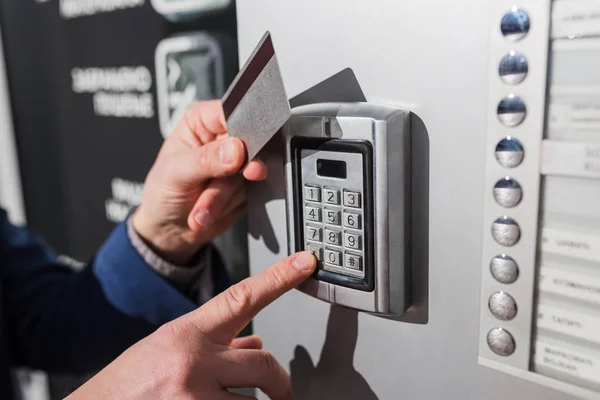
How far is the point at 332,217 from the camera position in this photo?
385 mm

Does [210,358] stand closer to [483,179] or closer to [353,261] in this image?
[353,261]

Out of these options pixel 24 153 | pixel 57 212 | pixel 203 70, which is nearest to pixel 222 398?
pixel 203 70

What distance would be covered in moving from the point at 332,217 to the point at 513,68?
15cm

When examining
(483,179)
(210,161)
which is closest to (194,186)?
(210,161)

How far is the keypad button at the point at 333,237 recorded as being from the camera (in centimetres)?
39

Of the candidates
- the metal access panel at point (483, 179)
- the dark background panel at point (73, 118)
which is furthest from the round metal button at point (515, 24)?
the dark background panel at point (73, 118)

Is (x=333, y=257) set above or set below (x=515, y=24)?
below

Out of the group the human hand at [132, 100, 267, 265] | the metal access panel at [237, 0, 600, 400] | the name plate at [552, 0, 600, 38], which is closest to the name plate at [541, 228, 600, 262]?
the metal access panel at [237, 0, 600, 400]

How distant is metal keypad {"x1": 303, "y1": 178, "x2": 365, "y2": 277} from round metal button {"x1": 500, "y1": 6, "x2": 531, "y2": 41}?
0.44ft

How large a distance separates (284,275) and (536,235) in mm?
177

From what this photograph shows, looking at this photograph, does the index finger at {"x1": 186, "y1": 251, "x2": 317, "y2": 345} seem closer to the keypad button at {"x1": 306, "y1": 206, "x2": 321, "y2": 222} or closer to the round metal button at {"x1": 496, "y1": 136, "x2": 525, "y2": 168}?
the keypad button at {"x1": 306, "y1": 206, "x2": 321, "y2": 222}

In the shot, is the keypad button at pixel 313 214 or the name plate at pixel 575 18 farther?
the keypad button at pixel 313 214

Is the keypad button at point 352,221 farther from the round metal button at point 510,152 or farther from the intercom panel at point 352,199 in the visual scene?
Answer: the round metal button at point 510,152

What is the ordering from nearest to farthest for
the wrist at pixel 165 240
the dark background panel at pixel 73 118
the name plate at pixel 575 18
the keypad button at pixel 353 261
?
the name plate at pixel 575 18, the keypad button at pixel 353 261, the wrist at pixel 165 240, the dark background panel at pixel 73 118
